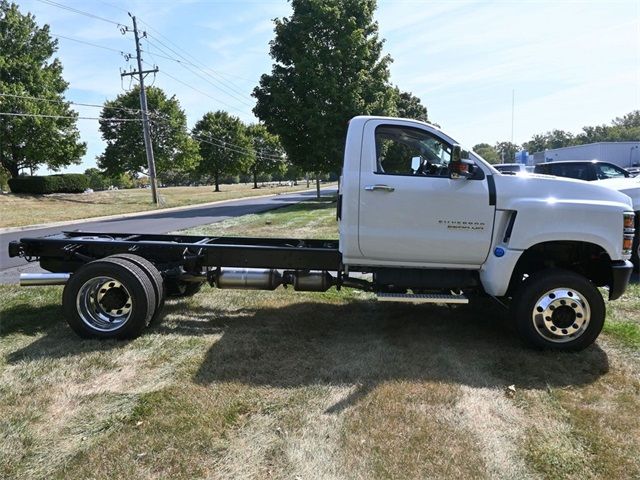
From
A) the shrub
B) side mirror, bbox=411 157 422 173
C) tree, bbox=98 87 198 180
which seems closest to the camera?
side mirror, bbox=411 157 422 173

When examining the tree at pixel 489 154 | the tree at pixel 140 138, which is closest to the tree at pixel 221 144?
the tree at pixel 140 138

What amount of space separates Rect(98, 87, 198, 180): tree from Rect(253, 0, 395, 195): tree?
18058 millimetres

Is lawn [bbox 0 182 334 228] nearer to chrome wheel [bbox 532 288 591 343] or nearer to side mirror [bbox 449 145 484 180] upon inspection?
side mirror [bbox 449 145 484 180]

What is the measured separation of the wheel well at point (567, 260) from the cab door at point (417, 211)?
0.63 meters

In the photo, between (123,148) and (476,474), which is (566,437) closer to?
(476,474)

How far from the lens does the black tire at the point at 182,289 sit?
240 inches

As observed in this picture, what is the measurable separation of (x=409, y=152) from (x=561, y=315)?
2236 millimetres

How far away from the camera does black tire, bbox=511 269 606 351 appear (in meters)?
4.46

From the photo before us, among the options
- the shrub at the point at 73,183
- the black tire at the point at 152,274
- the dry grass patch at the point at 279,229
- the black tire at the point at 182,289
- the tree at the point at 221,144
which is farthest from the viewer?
the tree at the point at 221,144

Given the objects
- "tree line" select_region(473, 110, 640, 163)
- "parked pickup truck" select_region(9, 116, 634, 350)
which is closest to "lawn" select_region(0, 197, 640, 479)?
"parked pickup truck" select_region(9, 116, 634, 350)

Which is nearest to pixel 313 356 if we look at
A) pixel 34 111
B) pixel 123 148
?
pixel 34 111

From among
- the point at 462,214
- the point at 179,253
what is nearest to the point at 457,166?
the point at 462,214

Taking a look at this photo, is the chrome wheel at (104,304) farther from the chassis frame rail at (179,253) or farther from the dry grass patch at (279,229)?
the dry grass patch at (279,229)

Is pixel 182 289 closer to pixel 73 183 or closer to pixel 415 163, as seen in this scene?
pixel 415 163
